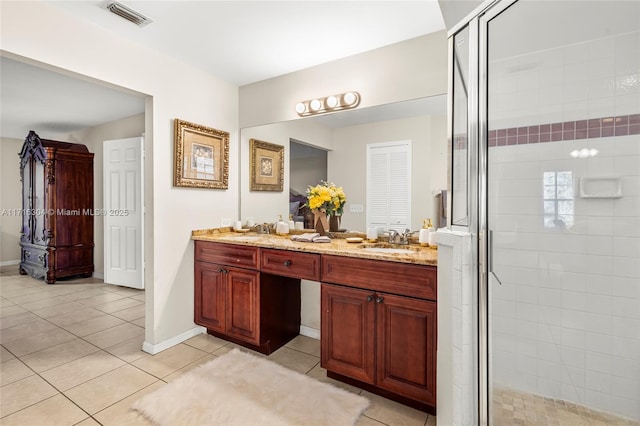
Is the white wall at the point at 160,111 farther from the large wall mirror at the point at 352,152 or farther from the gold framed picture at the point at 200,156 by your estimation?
the large wall mirror at the point at 352,152

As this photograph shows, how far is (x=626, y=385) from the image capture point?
5.34 feet

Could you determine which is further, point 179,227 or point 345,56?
point 179,227

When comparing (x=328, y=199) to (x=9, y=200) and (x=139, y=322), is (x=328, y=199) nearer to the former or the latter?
(x=139, y=322)

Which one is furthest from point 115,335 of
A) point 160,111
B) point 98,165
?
point 98,165

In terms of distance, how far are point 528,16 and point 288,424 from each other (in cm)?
241

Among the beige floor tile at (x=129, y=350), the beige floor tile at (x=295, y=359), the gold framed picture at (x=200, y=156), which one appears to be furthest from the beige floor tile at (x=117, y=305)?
the beige floor tile at (x=295, y=359)

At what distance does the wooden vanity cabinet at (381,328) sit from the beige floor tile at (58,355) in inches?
76.2

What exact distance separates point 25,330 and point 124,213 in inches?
70.4

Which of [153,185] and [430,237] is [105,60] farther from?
[430,237]

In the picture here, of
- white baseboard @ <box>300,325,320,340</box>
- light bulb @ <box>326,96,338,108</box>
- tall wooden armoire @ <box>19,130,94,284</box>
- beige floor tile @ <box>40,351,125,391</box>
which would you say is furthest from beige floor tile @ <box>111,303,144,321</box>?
light bulb @ <box>326,96,338,108</box>

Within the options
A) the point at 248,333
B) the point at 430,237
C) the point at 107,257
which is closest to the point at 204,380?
the point at 248,333

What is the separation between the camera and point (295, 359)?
8.00 feet

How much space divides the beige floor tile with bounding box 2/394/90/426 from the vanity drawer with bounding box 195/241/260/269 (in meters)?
A: 1.25

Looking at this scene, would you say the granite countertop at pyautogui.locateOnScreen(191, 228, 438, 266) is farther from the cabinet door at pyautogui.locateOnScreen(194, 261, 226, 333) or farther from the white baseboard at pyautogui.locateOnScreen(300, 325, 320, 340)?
the white baseboard at pyautogui.locateOnScreen(300, 325, 320, 340)
